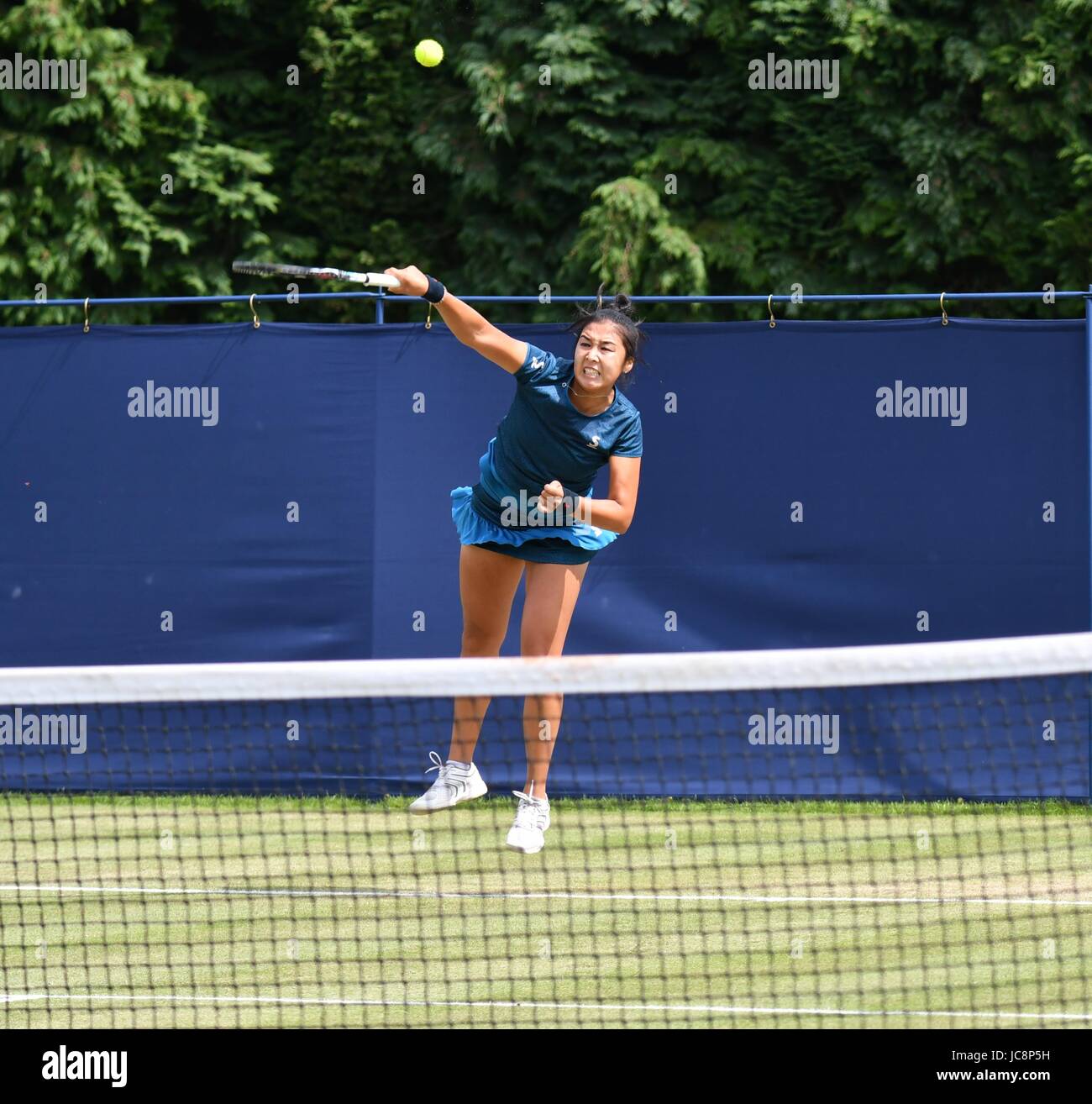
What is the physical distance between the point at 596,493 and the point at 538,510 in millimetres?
2627

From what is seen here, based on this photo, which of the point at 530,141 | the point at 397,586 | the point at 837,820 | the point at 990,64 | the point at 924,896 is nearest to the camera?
the point at 924,896

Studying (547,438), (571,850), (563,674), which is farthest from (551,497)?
(571,850)

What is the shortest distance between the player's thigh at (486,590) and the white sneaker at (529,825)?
1.98 feet

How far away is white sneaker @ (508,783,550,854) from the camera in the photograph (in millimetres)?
5777

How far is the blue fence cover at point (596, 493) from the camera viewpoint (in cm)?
796

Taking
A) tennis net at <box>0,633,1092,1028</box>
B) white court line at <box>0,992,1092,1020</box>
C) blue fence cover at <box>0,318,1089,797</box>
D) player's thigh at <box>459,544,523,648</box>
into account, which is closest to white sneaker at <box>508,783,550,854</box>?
tennis net at <box>0,633,1092,1028</box>

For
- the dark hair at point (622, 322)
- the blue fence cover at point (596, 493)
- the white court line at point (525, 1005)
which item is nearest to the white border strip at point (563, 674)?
the white court line at point (525, 1005)

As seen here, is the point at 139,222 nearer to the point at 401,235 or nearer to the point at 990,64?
the point at 401,235

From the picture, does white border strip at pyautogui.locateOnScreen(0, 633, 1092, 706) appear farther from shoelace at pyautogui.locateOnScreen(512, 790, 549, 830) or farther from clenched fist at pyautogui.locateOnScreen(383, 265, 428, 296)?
shoelace at pyautogui.locateOnScreen(512, 790, 549, 830)

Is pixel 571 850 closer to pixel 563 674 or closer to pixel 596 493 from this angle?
pixel 596 493

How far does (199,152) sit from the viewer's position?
14.4 meters
